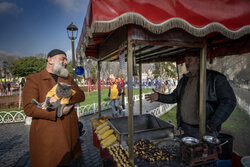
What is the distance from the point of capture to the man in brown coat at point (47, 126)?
2.20 m

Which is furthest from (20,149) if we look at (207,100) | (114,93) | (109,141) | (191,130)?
(207,100)

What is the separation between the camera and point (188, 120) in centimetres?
286

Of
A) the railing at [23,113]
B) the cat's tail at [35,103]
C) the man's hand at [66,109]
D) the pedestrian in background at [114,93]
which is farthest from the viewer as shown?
the pedestrian in background at [114,93]

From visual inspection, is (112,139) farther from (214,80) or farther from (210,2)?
(210,2)

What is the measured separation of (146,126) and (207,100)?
6.01 feet

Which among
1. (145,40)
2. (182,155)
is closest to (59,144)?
(182,155)

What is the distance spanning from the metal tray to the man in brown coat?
39.3 inches

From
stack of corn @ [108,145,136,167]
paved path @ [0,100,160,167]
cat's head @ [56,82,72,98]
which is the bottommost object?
paved path @ [0,100,160,167]

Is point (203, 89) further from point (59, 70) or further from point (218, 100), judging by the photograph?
point (59, 70)

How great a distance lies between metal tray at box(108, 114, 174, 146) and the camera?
108 inches

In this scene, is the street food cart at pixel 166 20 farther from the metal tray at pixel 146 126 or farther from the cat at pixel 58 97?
the cat at pixel 58 97

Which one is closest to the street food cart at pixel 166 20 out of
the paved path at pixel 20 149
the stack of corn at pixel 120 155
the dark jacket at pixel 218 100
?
the stack of corn at pixel 120 155

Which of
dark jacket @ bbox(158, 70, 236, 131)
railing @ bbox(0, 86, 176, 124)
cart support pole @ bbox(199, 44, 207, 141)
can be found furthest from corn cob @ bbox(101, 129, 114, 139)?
railing @ bbox(0, 86, 176, 124)

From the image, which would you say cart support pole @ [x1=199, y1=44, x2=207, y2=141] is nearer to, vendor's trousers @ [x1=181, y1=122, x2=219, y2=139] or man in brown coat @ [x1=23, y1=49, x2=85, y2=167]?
vendor's trousers @ [x1=181, y1=122, x2=219, y2=139]
